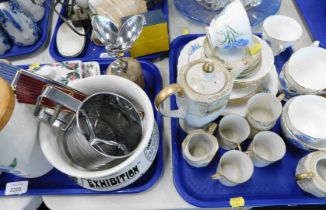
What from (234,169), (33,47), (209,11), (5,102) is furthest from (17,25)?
(234,169)

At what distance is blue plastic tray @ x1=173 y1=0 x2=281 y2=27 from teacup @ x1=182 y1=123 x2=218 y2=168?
1.04 ft

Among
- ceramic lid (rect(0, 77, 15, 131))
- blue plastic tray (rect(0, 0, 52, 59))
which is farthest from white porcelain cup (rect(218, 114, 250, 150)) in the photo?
blue plastic tray (rect(0, 0, 52, 59))

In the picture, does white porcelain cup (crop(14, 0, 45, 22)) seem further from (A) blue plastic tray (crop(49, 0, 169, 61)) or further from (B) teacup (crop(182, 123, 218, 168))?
(B) teacup (crop(182, 123, 218, 168))

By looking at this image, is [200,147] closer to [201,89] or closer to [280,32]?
[201,89]

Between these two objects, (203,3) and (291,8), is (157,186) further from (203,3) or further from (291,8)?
(291,8)

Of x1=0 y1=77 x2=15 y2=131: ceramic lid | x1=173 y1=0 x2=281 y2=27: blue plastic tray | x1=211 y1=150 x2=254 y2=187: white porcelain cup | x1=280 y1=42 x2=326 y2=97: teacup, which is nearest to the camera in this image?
x1=0 y1=77 x2=15 y2=131: ceramic lid

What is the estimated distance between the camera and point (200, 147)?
50cm

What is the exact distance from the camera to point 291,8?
2.27 ft

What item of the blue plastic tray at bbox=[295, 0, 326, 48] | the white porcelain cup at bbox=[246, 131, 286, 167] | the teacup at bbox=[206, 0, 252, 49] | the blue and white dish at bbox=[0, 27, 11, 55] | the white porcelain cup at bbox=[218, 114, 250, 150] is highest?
the blue and white dish at bbox=[0, 27, 11, 55]

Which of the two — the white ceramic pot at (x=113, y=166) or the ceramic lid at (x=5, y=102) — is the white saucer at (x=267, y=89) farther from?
the ceramic lid at (x=5, y=102)

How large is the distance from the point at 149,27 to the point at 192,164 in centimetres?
28

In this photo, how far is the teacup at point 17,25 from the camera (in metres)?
0.57

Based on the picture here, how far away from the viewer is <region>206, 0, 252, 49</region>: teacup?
17.5 inches

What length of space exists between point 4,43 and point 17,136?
369 mm
